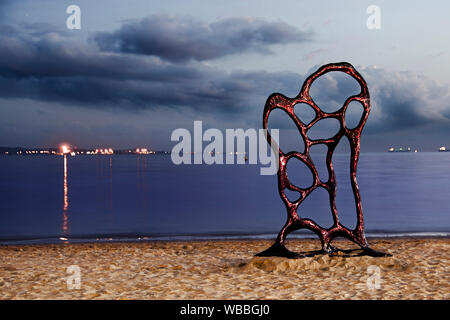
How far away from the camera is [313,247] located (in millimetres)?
12836

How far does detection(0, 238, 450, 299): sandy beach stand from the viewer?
734 cm

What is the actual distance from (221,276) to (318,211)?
723 inches

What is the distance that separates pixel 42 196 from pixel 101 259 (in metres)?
27.8

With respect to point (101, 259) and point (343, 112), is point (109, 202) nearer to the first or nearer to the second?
point (101, 259)

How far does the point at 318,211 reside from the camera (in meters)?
26.2

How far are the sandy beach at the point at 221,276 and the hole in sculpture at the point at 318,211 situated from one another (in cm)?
1090

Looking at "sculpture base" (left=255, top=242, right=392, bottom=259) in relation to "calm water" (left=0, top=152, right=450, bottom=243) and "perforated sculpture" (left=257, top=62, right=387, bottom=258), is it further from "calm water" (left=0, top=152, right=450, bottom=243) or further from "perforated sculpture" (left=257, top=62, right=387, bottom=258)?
"calm water" (left=0, top=152, right=450, bottom=243)

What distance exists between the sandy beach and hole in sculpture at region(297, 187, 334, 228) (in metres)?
10.9

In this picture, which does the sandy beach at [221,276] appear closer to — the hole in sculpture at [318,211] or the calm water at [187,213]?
the calm water at [187,213]

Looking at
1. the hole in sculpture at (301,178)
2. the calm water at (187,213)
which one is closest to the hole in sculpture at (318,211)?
the calm water at (187,213)

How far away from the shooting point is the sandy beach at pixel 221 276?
734 centimetres

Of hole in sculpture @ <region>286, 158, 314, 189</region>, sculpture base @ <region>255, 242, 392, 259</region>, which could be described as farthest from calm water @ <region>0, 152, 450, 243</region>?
sculpture base @ <region>255, 242, 392, 259</region>

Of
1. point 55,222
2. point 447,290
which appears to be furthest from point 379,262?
point 55,222

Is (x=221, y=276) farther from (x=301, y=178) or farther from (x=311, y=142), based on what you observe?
(x=301, y=178)
